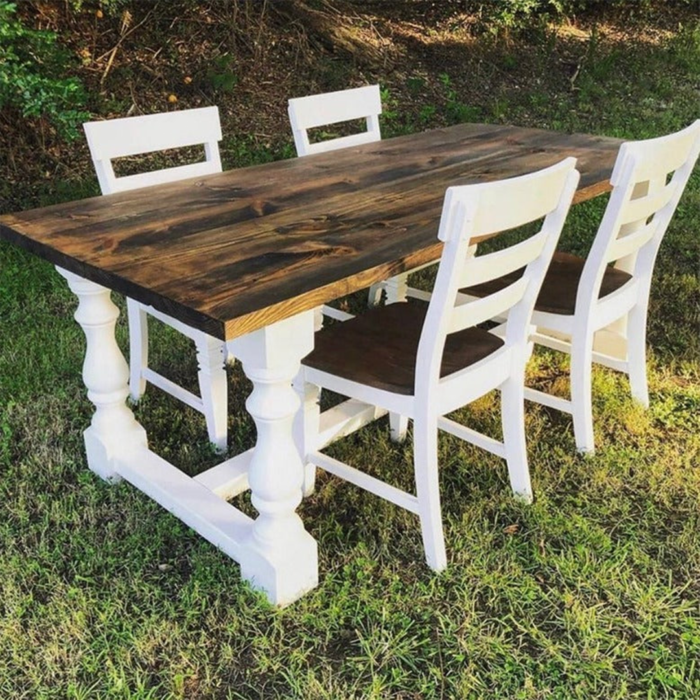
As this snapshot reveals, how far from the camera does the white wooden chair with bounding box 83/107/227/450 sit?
218 cm

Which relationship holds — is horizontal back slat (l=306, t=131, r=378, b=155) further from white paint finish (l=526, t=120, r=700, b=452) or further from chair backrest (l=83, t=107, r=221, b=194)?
white paint finish (l=526, t=120, r=700, b=452)

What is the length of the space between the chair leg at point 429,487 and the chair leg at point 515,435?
31 cm

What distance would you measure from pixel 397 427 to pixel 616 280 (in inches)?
33.5

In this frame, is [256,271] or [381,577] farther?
[381,577]

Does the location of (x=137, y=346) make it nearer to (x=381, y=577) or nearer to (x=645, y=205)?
(x=381, y=577)

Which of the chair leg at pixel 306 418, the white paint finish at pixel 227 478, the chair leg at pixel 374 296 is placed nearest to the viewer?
the chair leg at pixel 306 418

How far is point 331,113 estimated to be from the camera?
2838 mm

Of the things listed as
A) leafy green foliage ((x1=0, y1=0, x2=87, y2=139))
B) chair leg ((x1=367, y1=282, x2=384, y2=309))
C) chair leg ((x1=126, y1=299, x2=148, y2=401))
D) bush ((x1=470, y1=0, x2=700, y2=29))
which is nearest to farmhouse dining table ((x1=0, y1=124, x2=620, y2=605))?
chair leg ((x1=126, y1=299, x2=148, y2=401))

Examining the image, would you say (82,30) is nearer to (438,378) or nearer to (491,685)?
(438,378)

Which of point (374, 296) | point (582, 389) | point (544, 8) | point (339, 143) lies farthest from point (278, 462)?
point (544, 8)

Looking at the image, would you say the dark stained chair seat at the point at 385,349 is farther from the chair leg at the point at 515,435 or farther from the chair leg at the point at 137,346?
the chair leg at the point at 137,346

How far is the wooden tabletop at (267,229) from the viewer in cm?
143

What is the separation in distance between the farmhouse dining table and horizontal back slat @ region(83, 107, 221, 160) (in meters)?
0.20

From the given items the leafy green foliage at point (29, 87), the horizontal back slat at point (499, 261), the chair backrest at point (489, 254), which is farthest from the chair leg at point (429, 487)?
the leafy green foliage at point (29, 87)
